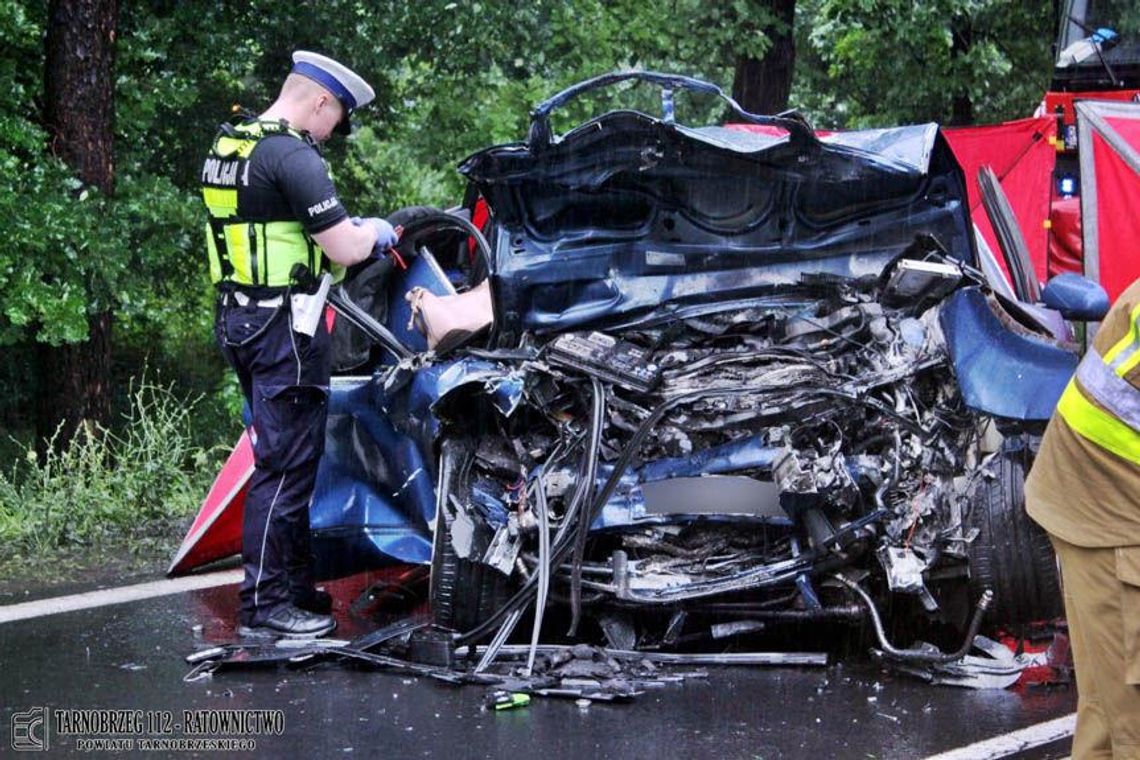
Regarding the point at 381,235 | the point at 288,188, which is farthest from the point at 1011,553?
the point at 288,188

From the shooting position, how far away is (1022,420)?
16.6 feet

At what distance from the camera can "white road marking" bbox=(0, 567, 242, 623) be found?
6.21 metres

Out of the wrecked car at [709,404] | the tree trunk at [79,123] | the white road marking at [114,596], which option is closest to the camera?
the wrecked car at [709,404]

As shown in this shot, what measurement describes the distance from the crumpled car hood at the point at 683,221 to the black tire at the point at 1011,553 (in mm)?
1098

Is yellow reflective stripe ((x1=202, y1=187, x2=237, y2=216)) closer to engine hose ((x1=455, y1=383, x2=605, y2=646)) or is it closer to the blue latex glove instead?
the blue latex glove

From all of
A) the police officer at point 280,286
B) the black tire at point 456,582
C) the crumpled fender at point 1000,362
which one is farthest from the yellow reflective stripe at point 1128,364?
the police officer at point 280,286

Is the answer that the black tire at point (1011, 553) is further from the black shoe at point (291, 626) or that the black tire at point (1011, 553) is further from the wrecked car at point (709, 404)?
the black shoe at point (291, 626)

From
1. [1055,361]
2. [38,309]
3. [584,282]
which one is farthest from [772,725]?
[38,309]

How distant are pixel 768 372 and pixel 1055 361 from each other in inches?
37.7

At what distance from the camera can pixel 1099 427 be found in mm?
3473

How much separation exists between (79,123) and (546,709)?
639 centimetres

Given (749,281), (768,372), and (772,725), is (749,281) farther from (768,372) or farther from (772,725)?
(772,725)

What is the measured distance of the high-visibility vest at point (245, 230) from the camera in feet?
18.6

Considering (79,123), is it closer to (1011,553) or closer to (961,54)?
(1011,553)
